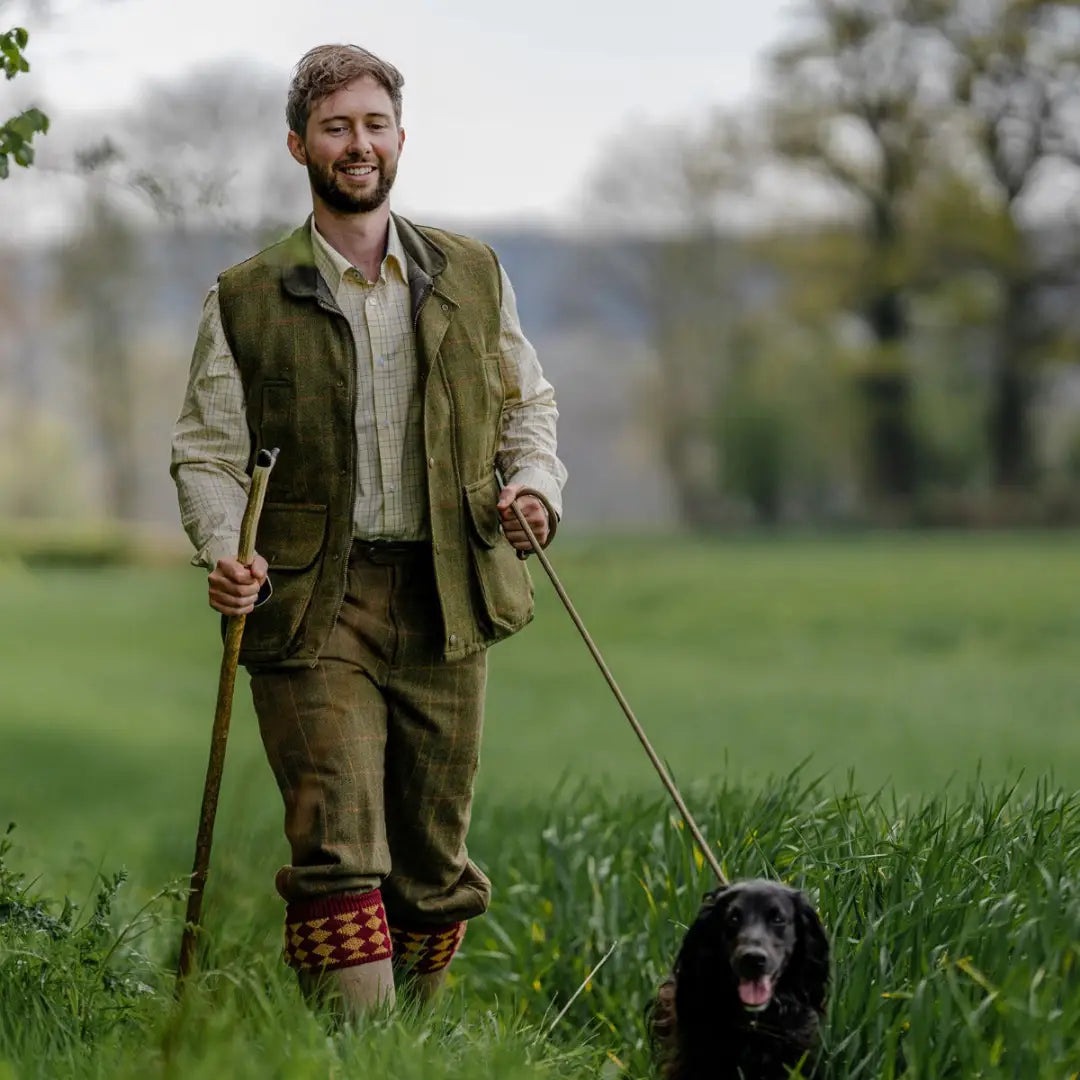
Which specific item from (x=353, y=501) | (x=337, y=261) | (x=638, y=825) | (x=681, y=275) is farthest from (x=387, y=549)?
(x=681, y=275)

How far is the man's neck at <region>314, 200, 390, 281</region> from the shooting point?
405 cm

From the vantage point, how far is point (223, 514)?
3.99 m

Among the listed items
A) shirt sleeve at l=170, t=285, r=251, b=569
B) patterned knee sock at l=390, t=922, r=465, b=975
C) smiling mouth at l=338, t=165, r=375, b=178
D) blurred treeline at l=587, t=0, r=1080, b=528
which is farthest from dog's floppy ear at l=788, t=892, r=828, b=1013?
blurred treeline at l=587, t=0, r=1080, b=528

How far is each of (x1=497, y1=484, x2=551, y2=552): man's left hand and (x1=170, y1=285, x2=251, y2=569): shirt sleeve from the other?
0.60 m

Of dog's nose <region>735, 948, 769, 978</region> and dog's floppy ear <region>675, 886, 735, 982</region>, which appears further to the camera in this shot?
dog's floppy ear <region>675, 886, 735, 982</region>

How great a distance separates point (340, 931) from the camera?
3908mm

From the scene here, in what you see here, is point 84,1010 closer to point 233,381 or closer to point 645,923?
point 233,381

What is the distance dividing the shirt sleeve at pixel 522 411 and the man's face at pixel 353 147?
1.50 ft

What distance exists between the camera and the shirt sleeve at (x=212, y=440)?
401cm

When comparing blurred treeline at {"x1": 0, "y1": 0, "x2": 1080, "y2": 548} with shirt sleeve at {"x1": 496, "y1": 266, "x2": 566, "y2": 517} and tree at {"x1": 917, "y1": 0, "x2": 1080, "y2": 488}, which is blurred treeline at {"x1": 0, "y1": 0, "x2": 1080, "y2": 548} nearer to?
tree at {"x1": 917, "y1": 0, "x2": 1080, "y2": 488}

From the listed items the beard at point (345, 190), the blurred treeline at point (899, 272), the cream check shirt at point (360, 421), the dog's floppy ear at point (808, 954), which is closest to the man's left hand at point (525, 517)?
the cream check shirt at point (360, 421)

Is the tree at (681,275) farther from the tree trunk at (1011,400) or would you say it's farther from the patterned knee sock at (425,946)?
the patterned knee sock at (425,946)

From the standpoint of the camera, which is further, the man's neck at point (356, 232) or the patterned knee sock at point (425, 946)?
the patterned knee sock at point (425, 946)

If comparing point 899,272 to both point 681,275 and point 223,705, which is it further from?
point 223,705
